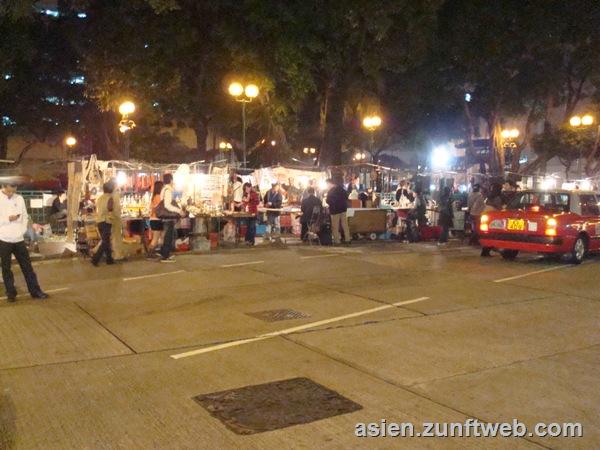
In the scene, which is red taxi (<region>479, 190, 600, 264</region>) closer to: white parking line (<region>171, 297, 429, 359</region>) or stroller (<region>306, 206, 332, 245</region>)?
→ stroller (<region>306, 206, 332, 245</region>)

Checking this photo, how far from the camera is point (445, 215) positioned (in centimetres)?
1883

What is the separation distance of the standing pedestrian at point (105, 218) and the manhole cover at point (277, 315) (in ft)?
16.6

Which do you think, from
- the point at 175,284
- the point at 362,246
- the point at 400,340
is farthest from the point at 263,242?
the point at 400,340

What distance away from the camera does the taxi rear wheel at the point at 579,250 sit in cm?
1376

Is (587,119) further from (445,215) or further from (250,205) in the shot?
(250,205)

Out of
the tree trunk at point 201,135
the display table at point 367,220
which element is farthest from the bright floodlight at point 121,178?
the tree trunk at point 201,135

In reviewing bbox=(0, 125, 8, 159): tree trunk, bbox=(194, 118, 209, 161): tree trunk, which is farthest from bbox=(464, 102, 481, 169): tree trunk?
bbox=(0, 125, 8, 159): tree trunk

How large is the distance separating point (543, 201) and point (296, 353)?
31.8 feet

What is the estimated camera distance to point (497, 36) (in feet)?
97.0

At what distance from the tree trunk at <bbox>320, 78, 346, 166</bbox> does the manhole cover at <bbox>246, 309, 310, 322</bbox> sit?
1611cm

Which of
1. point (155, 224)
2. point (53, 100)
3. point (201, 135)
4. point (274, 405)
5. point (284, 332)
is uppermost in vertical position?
point (53, 100)

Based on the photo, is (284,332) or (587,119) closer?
(284,332)

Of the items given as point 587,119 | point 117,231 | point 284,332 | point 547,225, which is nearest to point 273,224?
point 117,231

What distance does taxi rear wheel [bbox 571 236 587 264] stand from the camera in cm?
1376
